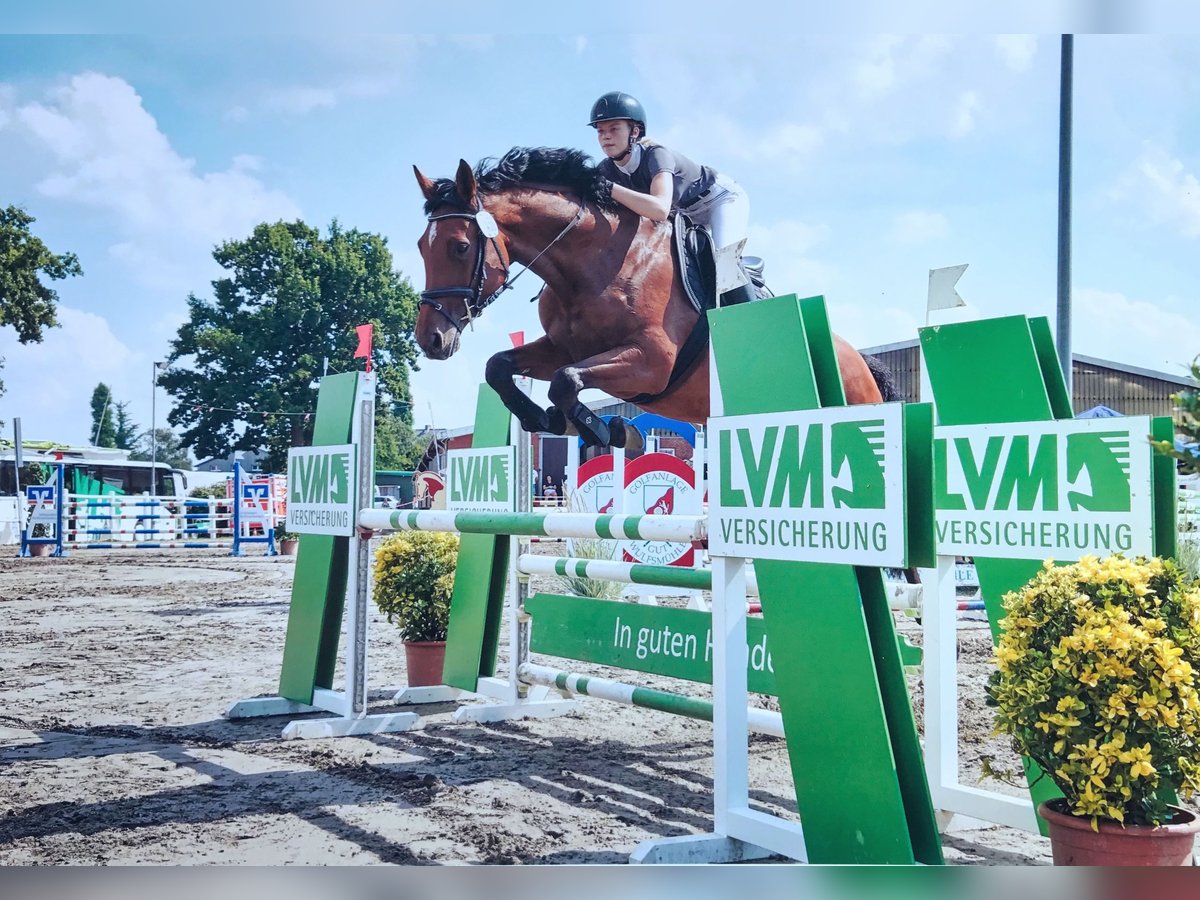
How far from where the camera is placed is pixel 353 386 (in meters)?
3.38

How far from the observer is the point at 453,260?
292 cm

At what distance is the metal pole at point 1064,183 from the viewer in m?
2.55

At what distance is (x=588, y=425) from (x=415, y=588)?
1339mm

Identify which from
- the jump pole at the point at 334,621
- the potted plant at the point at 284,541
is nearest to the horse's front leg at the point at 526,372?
the jump pole at the point at 334,621

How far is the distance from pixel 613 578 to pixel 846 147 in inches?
53.7

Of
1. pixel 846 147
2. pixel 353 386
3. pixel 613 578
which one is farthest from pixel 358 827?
pixel 846 147

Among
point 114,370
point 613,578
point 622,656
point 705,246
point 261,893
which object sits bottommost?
point 261,893

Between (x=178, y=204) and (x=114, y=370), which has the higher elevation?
(x=178, y=204)

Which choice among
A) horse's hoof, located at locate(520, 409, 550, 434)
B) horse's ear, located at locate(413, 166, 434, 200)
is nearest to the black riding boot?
horse's hoof, located at locate(520, 409, 550, 434)

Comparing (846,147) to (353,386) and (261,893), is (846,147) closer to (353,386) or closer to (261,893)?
(353,386)

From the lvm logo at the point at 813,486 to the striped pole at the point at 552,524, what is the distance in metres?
0.16

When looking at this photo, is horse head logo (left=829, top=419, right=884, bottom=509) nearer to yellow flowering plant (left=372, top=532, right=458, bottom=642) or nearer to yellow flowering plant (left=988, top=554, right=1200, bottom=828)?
yellow flowering plant (left=988, top=554, right=1200, bottom=828)

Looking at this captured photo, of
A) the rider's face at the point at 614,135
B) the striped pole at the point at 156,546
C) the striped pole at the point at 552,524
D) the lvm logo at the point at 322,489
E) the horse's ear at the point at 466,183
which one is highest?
the rider's face at the point at 614,135

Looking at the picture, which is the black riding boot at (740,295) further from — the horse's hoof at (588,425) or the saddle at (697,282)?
the horse's hoof at (588,425)
